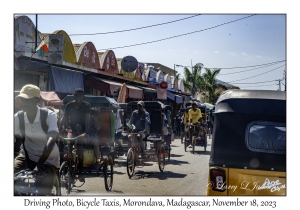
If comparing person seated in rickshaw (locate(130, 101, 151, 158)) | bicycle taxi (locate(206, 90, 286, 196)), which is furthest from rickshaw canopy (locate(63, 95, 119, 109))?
bicycle taxi (locate(206, 90, 286, 196))

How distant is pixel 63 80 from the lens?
13430mm

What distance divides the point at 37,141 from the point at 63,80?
8348mm

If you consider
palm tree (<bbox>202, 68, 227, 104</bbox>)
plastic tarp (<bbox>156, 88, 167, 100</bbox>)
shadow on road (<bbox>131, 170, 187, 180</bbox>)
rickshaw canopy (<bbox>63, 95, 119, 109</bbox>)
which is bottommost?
shadow on road (<bbox>131, 170, 187, 180</bbox>)

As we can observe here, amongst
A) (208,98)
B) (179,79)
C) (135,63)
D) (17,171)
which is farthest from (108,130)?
(208,98)

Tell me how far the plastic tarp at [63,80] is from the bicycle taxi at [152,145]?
212 cm

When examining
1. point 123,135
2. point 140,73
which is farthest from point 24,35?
point 140,73

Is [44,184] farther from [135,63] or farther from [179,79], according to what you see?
[179,79]

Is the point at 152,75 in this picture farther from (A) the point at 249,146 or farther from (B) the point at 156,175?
(A) the point at 249,146

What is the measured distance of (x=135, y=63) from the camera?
59.2 feet

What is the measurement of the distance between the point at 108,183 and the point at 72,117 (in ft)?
4.97

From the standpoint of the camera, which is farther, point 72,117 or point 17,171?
point 72,117

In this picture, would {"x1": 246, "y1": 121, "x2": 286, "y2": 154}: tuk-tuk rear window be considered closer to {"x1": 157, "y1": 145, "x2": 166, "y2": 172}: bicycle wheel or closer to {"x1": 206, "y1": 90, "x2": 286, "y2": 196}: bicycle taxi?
{"x1": 206, "y1": 90, "x2": 286, "y2": 196}: bicycle taxi

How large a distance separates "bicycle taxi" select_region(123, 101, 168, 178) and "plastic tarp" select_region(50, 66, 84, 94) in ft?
6.96

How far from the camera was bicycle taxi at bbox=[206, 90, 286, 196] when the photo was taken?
4801 millimetres
